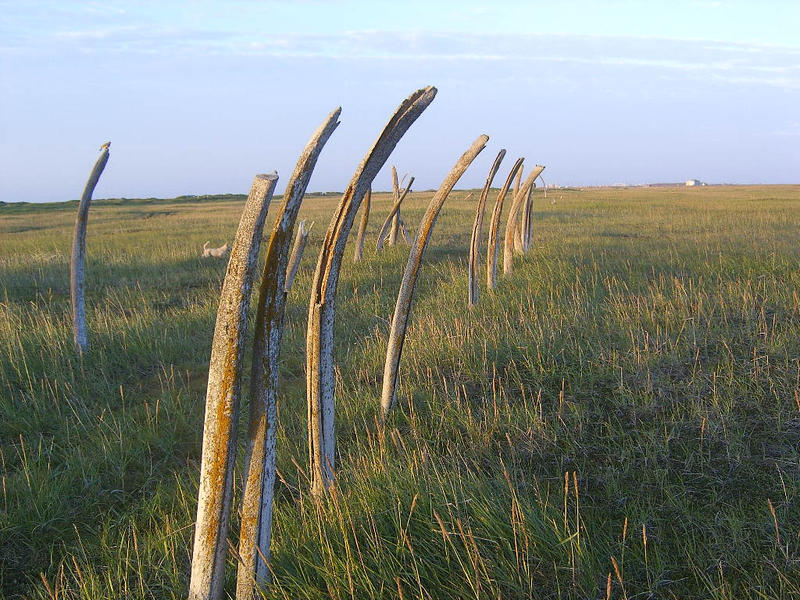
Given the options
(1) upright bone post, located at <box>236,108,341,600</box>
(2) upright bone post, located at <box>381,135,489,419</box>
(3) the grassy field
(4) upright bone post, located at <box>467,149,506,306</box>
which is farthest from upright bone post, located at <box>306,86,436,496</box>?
(4) upright bone post, located at <box>467,149,506,306</box>

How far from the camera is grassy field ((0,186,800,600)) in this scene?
2.30 meters

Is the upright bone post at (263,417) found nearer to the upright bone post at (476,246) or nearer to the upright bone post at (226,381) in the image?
the upright bone post at (226,381)

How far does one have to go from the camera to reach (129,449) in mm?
3658

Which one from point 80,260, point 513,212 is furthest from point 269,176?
point 513,212

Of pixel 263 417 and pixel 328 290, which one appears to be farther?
pixel 328 290

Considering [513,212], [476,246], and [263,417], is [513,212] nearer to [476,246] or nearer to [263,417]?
[476,246]

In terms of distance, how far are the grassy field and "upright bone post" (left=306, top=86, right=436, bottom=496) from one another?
0.21m

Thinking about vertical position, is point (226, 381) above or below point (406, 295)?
below

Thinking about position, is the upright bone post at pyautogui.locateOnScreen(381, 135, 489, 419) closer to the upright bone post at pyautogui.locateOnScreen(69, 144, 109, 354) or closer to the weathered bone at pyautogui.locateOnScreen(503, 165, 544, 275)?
the upright bone post at pyautogui.locateOnScreen(69, 144, 109, 354)

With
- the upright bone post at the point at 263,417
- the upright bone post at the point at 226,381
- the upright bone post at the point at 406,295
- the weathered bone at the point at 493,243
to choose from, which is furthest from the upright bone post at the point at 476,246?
the upright bone post at the point at 226,381

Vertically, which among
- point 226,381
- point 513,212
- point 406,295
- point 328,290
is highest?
point 513,212

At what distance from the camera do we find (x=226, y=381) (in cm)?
199

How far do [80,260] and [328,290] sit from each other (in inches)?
145

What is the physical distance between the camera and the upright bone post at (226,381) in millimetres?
1953
